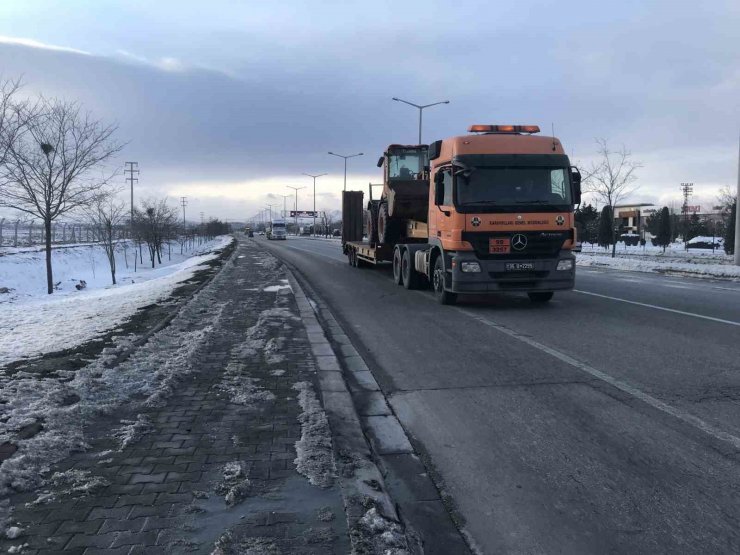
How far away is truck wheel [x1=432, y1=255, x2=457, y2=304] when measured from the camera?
468 inches

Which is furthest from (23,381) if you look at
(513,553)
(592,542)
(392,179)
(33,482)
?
(392,179)

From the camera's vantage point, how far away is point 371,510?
328cm

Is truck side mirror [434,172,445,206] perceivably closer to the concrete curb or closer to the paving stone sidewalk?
the concrete curb

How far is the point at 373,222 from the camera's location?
1919 centimetres

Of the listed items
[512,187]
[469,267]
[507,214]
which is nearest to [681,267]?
[512,187]

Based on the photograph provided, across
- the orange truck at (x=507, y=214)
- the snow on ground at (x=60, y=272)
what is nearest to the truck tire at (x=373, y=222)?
the orange truck at (x=507, y=214)

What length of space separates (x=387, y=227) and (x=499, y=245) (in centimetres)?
720

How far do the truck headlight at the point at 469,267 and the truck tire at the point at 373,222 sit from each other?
8.18 metres

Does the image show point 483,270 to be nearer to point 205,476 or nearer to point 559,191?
point 559,191

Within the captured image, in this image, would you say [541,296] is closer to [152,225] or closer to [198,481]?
[198,481]

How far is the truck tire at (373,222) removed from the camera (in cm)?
Result: 1895

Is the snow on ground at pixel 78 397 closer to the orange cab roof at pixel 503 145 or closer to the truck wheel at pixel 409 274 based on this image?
the orange cab roof at pixel 503 145

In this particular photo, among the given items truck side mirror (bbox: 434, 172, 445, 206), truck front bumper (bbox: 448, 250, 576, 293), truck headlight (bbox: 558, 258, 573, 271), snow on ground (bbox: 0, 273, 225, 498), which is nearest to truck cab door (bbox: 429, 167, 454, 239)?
truck side mirror (bbox: 434, 172, 445, 206)

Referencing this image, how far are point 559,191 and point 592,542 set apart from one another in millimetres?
8651
